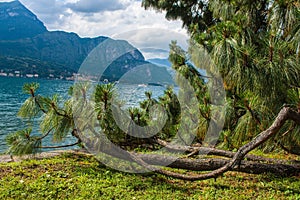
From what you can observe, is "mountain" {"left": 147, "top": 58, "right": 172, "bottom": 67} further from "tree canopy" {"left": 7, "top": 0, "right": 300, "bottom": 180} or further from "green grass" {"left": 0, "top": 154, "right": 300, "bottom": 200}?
"green grass" {"left": 0, "top": 154, "right": 300, "bottom": 200}

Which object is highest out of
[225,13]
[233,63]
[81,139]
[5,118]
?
[225,13]

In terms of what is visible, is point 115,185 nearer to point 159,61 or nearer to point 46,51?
point 159,61

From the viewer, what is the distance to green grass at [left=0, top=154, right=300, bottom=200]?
2855 millimetres

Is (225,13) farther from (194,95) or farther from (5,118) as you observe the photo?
(5,118)

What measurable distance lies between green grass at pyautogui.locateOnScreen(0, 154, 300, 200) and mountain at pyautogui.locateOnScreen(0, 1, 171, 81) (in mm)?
1258

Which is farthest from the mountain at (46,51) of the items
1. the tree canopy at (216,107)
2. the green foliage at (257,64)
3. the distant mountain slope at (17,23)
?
the green foliage at (257,64)

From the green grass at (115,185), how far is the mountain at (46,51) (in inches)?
49.5

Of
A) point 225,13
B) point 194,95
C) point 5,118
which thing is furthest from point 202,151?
point 5,118

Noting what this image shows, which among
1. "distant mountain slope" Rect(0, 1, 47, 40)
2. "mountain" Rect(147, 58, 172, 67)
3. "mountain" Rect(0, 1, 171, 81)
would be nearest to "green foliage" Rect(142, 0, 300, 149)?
"mountain" Rect(147, 58, 172, 67)

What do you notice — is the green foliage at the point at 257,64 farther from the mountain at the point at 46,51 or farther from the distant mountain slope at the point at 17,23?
the distant mountain slope at the point at 17,23

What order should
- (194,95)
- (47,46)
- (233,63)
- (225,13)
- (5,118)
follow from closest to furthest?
1. (233,63)
2. (225,13)
3. (194,95)
4. (5,118)
5. (47,46)

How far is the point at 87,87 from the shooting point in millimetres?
3305

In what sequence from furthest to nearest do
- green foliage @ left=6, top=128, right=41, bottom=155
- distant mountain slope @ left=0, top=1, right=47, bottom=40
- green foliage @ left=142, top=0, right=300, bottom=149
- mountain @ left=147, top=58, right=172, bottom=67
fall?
1. distant mountain slope @ left=0, top=1, right=47, bottom=40
2. mountain @ left=147, top=58, right=172, bottom=67
3. green foliage @ left=6, top=128, right=41, bottom=155
4. green foliage @ left=142, top=0, right=300, bottom=149

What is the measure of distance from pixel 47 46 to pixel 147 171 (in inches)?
4634
